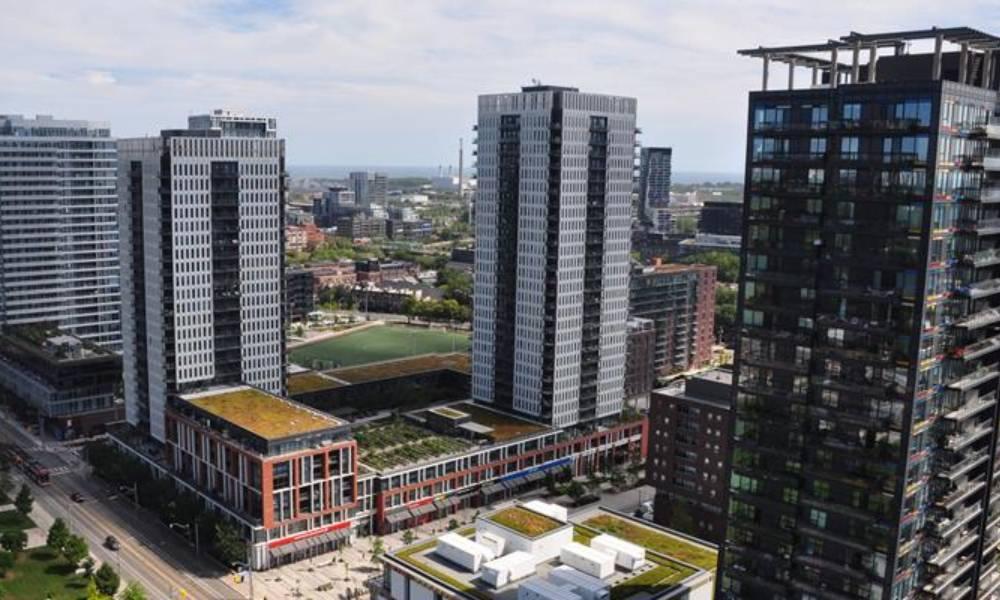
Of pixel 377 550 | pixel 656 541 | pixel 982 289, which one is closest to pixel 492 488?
pixel 377 550

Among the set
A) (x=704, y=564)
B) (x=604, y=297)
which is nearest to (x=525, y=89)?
(x=604, y=297)

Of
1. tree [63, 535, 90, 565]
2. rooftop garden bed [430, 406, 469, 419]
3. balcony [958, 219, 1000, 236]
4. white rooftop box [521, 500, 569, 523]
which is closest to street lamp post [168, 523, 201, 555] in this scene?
tree [63, 535, 90, 565]

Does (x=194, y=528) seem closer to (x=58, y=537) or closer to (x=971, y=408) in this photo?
(x=58, y=537)

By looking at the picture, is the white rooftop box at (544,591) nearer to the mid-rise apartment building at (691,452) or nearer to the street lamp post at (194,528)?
the mid-rise apartment building at (691,452)

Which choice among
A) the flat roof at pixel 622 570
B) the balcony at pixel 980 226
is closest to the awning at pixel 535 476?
the flat roof at pixel 622 570

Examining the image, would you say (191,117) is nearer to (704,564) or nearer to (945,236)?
(704,564)
